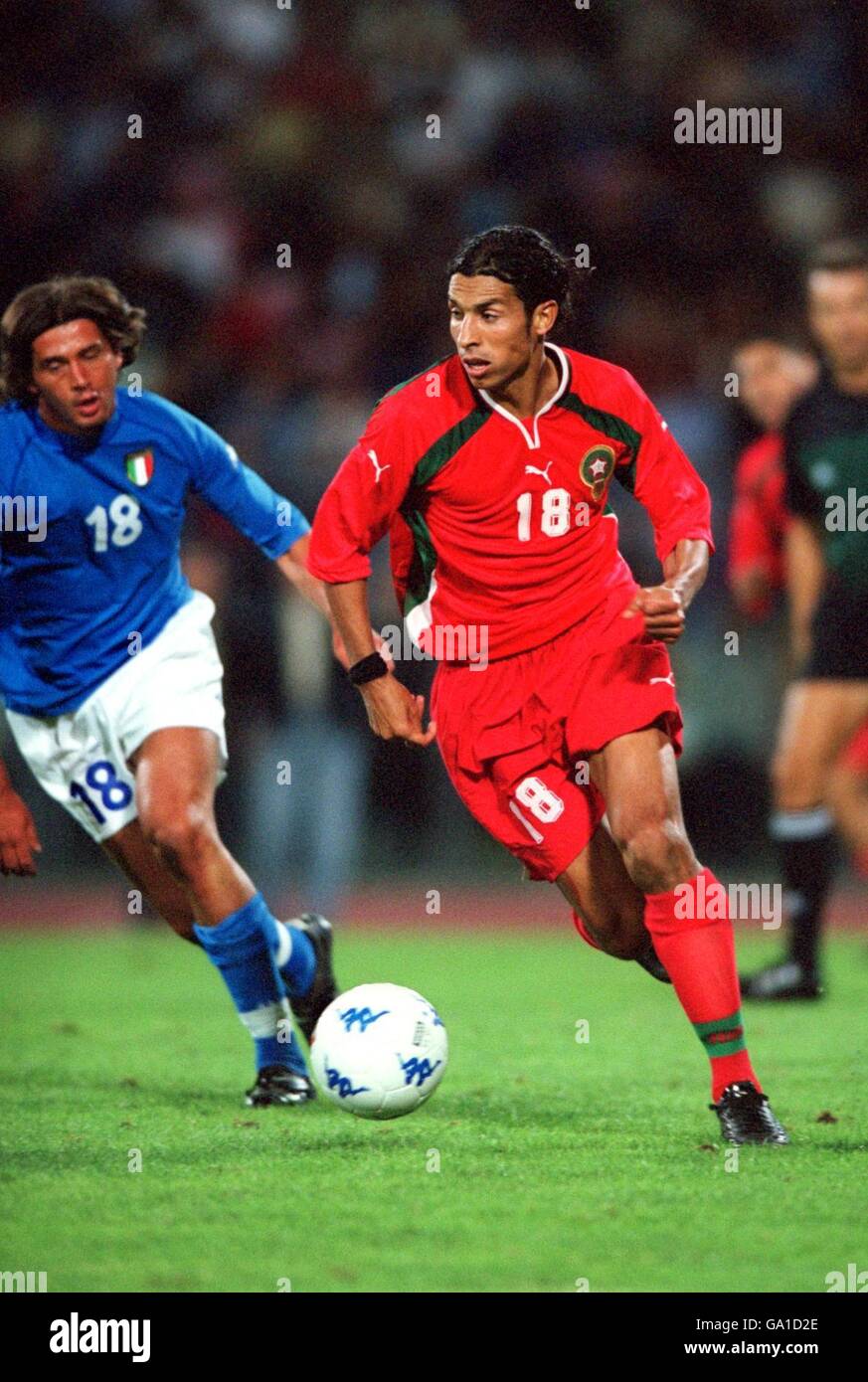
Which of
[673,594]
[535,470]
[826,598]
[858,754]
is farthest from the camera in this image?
[858,754]

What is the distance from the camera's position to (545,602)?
5.17 metres

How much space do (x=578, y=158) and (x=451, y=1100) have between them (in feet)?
30.1

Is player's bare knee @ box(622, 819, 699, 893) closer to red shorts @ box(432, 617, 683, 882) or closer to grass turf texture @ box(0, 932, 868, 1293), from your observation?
red shorts @ box(432, 617, 683, 882)

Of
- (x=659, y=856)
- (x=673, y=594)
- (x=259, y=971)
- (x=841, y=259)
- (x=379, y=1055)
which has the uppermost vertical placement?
(x=841, y=259)

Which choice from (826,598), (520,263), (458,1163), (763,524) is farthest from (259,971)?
(763,524)

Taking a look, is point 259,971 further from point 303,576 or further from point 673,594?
point 673,594

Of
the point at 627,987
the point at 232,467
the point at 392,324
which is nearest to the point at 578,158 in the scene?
the point at 392,324

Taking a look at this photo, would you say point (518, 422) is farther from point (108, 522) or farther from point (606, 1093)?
point (606, 1093)

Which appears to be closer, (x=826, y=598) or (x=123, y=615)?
(x=123, y=615)

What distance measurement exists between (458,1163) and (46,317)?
2.62m

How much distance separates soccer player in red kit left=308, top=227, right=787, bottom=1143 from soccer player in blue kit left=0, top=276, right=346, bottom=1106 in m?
0.57

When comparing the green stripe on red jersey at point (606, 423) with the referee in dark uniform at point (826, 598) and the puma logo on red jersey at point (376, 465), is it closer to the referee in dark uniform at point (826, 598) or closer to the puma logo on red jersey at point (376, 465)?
the puma logo on red jersey at point (376, 465)

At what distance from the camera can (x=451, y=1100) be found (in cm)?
572

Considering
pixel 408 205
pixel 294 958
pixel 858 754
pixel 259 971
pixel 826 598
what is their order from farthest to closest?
pixel 408 205, pixel 858 754, pixel 826 598, pixel 294 958, pixel 259 971
